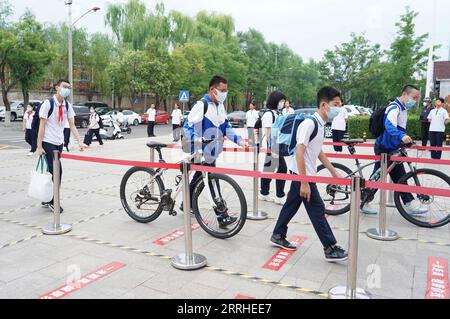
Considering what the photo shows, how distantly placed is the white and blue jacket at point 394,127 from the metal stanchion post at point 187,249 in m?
2.94

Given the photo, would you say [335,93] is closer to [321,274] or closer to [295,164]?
[295,164]

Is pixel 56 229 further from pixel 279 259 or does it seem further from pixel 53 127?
pixel 279 259

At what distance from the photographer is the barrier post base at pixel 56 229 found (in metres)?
5.04

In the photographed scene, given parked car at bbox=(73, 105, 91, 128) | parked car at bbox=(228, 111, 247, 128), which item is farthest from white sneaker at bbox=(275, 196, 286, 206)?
parked car at bbox=(228, 111, 247, 128)

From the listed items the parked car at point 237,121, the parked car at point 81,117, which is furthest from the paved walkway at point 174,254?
the parked car at point 237,121

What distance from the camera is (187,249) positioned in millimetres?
4070

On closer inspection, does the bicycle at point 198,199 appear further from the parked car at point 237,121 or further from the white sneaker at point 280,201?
the parked car at point 237,121

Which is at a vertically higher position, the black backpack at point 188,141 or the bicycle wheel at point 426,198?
the black backpack at point 188,141

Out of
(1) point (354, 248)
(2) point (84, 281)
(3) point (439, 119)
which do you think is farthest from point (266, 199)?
(3) point (439, 119)

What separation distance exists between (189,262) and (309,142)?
166 centimetres

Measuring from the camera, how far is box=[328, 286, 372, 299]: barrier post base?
134 inches
